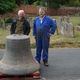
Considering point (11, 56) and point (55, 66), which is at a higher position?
point (11, 56)

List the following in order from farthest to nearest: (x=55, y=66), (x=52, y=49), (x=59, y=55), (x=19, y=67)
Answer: (x=52, y=49), (x=59, y=55), (x=55, y=66), (x=19, y=67)

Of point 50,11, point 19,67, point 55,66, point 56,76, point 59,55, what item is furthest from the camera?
point 50,11

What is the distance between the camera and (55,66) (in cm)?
1297

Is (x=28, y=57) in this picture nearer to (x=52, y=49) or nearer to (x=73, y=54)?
(x=73, y=54)

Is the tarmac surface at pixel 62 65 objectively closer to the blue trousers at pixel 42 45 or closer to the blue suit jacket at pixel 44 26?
the blue trousers at pixel 42 45

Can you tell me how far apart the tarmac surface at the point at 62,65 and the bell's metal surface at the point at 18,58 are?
2294 mm

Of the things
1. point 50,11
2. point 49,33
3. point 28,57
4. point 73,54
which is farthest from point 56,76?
point 50,11

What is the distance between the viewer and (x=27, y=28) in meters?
11.8

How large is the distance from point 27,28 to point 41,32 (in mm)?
479

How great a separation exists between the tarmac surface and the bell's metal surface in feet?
7.52

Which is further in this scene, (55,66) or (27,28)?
(55,66)

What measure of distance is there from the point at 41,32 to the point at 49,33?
24 centimetres

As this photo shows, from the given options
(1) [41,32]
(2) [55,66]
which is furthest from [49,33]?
(2) [55,66]

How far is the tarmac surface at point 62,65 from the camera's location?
11.5 metres
